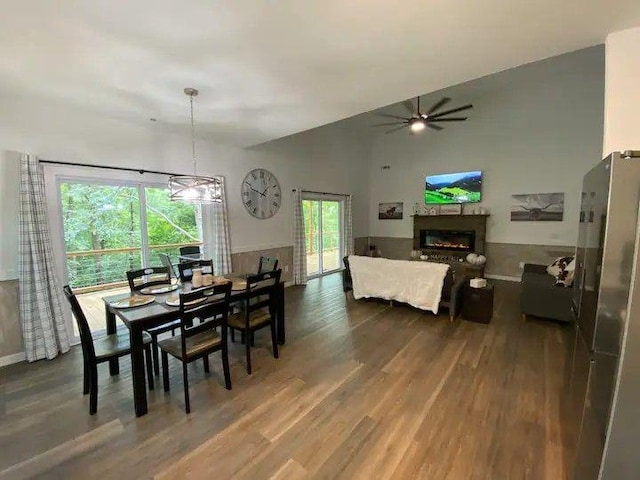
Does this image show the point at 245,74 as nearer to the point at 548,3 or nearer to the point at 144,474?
the point at 548,3

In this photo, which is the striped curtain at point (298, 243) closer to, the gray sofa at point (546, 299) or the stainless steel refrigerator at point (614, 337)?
the gray sofa at point (546, 299)

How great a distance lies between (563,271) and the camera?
3869 mm

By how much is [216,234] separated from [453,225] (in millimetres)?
5496

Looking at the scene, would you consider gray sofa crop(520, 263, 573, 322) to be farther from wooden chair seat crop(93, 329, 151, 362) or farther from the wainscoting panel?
the wainscoting panel

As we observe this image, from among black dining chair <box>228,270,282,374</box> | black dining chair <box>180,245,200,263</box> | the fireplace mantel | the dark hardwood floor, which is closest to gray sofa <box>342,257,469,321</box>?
the dark hardwood floor

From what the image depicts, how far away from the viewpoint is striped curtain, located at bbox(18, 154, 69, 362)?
2934 millimetres

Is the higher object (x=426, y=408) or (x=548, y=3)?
(x=548, y=3)

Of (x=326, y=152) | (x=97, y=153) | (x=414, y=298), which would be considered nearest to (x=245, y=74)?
(x=97, y=153)

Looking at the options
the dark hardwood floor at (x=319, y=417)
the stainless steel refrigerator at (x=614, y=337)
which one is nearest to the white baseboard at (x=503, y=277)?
the dark hardwood floor at (x=319, y=417)

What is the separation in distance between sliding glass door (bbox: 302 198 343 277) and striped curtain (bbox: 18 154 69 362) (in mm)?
4386

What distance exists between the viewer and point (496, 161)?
21.2ft

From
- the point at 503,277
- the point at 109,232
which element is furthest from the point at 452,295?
the point at 109,232

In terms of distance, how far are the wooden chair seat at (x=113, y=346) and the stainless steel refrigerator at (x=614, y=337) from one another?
9.90ft

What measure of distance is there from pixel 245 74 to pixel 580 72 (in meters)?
6.58
